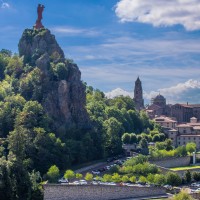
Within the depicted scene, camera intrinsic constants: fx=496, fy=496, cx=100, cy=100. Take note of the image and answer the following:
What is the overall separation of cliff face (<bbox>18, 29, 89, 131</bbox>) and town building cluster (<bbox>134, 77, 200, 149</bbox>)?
3209 cm

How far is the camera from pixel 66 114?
8475 centimetres

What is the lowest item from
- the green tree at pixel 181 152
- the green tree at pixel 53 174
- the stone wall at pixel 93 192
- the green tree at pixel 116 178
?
the stone wall at pixel 93 192

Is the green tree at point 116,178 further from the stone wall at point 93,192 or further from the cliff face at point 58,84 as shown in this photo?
the cliff face at point 58,84

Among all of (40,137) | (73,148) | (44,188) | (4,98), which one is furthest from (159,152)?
(44,188)

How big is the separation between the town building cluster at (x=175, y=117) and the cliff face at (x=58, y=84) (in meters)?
32.1

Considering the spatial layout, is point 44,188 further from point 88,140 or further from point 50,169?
point 88,140

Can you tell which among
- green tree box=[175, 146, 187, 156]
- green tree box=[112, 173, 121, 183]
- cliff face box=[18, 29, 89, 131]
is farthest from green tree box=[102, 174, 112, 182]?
green tree box=[175, 146, 187, 156]

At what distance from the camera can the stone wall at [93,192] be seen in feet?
182

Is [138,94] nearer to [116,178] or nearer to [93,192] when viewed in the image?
[116,178]

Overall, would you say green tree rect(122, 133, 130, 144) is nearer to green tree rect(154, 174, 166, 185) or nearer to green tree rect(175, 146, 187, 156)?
green tree rect(175, 146, 187, 156)

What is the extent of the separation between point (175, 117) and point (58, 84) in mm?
69719

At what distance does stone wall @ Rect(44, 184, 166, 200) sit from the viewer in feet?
182

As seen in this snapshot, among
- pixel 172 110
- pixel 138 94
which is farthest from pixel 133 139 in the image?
pixel 138 94

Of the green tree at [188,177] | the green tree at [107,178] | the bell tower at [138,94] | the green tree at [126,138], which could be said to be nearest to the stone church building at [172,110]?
the bell tower at [138,94]
